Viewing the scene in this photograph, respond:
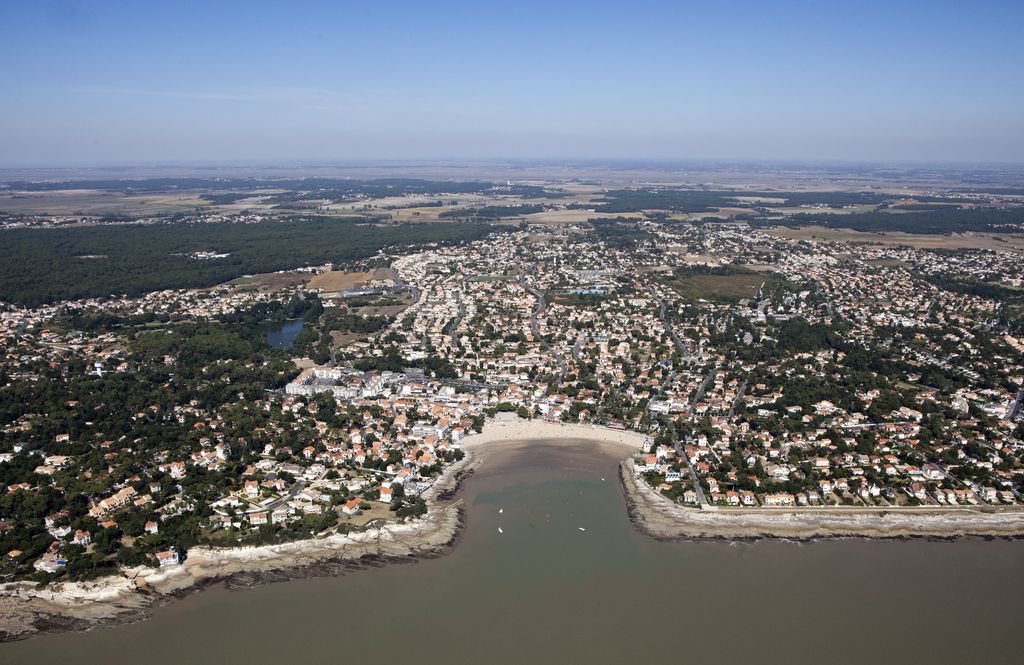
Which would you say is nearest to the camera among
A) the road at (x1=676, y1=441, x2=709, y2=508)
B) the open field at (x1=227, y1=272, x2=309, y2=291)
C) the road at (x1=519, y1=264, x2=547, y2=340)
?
the road at (x1=676, y1=441, x2=709, y2=508)

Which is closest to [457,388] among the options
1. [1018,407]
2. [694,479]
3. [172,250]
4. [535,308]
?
[694,479]

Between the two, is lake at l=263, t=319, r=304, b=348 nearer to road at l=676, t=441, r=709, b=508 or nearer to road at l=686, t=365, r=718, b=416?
road at l=686, t=365, r=718, b=416

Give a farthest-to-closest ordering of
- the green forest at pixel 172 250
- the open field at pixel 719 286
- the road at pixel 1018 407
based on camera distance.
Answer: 1. the green forest at pixel 172 250
2. the open field at pixel 719 286
3. the road at pixel 1018 407

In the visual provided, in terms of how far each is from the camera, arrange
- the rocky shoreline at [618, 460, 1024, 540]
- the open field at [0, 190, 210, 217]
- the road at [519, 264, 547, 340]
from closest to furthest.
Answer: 1. the rocky shoreline at [618, 460, 1024, 540]
2. the road at [519, 264, 547, 340]
3. the open field at [0, 190, 210, 217]

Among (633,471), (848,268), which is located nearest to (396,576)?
(633,471)

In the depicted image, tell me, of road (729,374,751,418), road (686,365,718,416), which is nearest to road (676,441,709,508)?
road (686,365,718,416)

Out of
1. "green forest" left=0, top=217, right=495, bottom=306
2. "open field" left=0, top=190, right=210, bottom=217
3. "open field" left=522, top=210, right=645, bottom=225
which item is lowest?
"green forest" left=0, top=217, right=495, bottom=306

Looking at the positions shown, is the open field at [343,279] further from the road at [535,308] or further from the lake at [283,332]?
the road at [535,308]

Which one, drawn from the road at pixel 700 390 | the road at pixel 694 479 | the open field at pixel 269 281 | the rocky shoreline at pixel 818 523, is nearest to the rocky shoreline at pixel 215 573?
the rocky shoreline at pixel 818 523
